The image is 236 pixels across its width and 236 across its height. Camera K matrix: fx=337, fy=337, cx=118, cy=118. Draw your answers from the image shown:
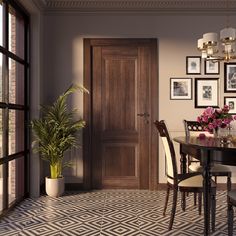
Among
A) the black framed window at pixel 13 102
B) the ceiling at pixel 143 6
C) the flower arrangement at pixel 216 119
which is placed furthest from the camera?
the ceiling at pixel 143 6

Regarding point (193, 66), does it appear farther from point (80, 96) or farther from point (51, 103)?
point (51, 103)

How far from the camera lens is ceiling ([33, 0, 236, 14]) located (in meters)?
4.93

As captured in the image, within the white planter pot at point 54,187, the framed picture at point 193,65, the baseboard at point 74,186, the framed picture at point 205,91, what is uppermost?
the framed picture at point 193,65

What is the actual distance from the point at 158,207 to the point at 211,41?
2.00 metres

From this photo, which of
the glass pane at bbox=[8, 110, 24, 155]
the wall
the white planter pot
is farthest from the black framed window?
the wall

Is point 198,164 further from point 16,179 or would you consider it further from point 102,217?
point 16,179

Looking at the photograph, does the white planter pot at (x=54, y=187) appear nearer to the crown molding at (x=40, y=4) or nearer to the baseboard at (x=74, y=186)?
the baseboard at (x=74, y=186)

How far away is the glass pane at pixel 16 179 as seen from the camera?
3881 mm

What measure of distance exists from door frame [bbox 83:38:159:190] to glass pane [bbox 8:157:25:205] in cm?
99

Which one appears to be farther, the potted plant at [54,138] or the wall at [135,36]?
the wall at [135,36]

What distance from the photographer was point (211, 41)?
358cm

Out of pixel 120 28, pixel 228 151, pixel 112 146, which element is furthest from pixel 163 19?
pixel 228 151

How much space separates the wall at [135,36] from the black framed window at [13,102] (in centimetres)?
57

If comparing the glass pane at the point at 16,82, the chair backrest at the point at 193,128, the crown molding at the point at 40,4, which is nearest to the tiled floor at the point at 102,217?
the chair backrest at the point at 193,128
